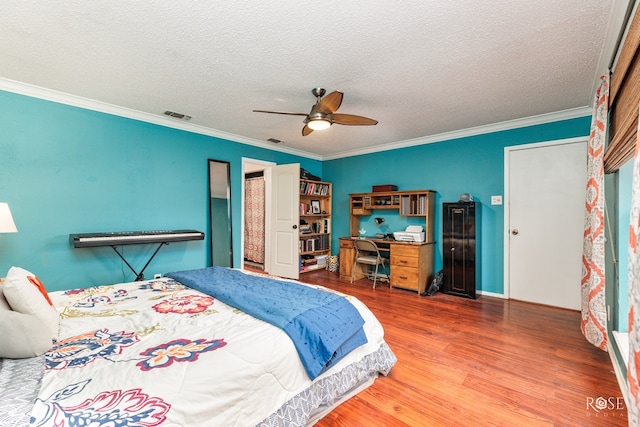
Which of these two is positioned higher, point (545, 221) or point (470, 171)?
point (470, 171)

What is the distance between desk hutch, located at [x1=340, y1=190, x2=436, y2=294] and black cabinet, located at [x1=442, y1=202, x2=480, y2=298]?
10.0 inches

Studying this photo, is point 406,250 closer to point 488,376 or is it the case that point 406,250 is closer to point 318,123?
point 488,376

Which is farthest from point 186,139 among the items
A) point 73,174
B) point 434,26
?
point 434,26

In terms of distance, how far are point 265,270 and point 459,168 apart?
3947 mm

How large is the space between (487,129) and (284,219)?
3406 millimetres

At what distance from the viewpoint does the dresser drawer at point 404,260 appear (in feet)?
13.4

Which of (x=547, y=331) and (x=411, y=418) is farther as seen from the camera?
(x=547, y=331)

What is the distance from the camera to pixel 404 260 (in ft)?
13.8

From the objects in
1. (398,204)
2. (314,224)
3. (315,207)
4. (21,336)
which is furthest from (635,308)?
(314,224)

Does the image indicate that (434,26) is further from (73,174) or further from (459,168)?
(73,174)

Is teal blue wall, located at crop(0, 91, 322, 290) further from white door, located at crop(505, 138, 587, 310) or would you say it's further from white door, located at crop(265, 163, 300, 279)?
white door, located at crop(505, 138, 587, 310)

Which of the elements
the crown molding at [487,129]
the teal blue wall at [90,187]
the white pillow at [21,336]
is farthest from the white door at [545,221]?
the white pillow at [21,336]

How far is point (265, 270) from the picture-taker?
5.61 m

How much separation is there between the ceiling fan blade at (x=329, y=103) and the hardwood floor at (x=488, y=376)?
220 centimetres
